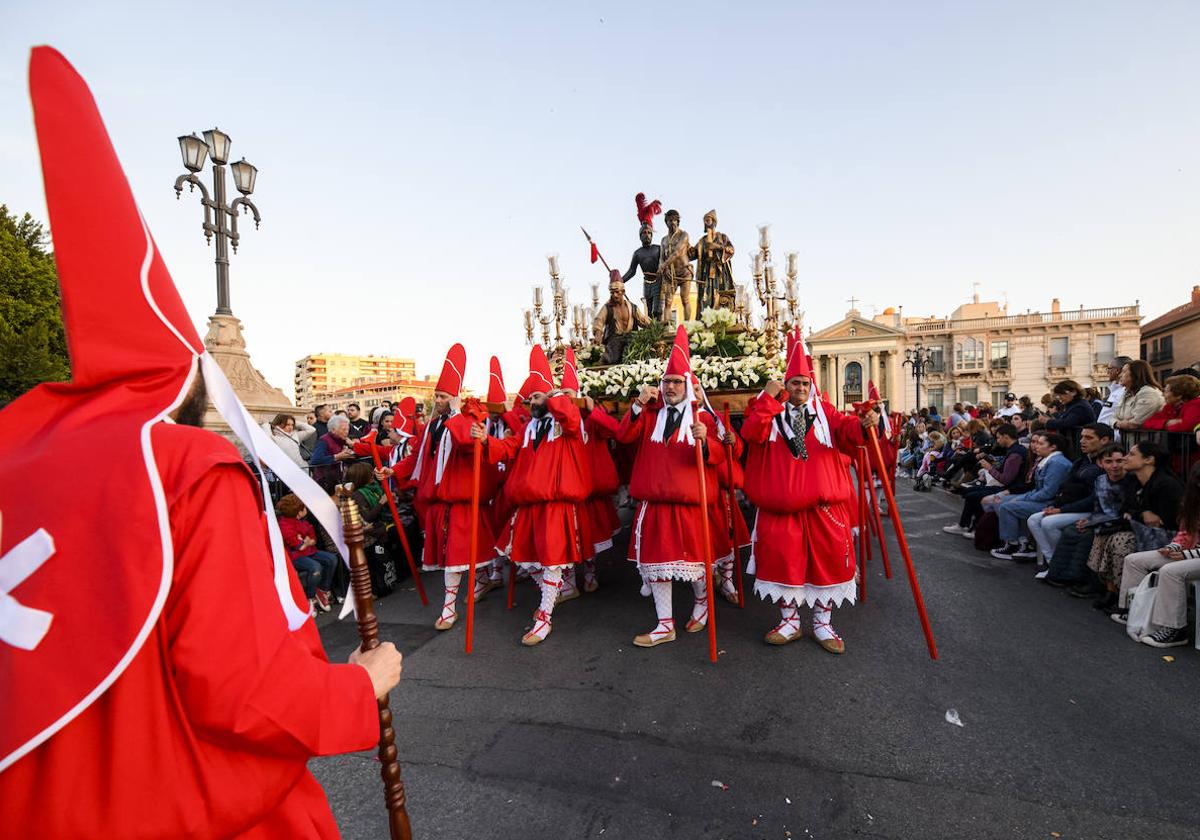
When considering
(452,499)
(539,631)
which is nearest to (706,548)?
(539,631)

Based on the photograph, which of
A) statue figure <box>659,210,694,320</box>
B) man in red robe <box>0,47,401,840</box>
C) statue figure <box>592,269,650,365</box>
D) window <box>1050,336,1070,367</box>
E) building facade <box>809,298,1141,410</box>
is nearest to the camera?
man in red robe <box>0,47,401,840</box>

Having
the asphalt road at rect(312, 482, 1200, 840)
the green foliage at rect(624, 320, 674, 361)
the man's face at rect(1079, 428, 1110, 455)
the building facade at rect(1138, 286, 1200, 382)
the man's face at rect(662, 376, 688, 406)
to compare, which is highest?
the building facade at rect(1138, 286, 1200, 382)

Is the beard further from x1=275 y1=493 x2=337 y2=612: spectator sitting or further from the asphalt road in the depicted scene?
x1=275 y1=493 x2=337 y2=612: spectator sitting

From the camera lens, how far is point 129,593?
882mm

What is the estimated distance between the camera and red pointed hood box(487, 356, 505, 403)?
20.0ft

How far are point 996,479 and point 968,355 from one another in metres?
44.1

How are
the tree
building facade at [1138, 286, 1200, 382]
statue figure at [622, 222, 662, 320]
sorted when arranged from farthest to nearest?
building facade at [1138, 286, 1200, 382] → the tree → statue figure at [622, 222, 662, 320]

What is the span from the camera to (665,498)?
4.45 metres

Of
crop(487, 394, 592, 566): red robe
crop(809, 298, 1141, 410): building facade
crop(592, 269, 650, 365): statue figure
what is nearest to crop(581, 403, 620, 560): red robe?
crop(487, 394, 592, 566): red robe

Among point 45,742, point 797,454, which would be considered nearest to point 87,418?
point 45,742

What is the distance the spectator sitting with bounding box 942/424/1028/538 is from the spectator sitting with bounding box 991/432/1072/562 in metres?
0.45

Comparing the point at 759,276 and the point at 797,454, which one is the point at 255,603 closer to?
the point at 797,454

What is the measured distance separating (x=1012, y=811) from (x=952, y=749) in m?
0.45

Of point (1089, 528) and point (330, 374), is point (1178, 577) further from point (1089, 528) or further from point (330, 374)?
point (330, 374)
